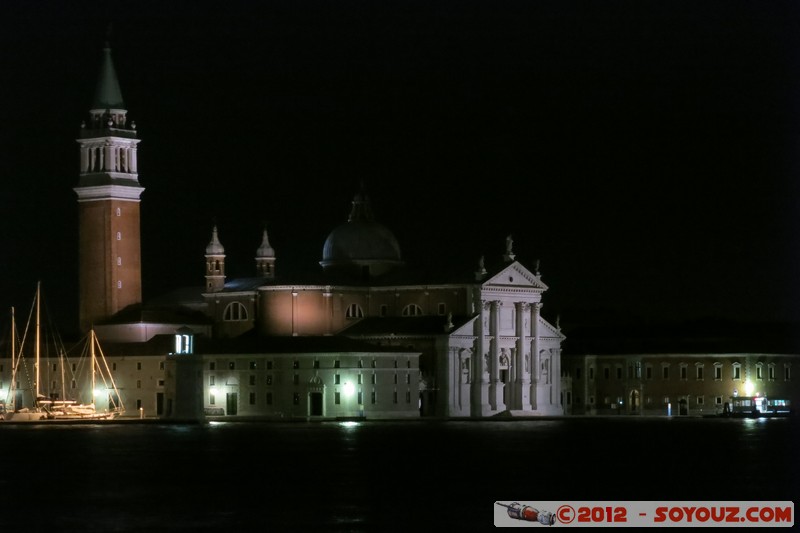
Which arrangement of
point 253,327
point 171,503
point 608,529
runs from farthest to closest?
1. point 253,327
2. point 171,503
3. point 608,529

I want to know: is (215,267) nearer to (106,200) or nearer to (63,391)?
(106,200)

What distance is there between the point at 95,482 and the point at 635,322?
311 feet

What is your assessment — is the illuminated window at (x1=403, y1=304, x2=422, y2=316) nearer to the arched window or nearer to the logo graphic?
the arched window

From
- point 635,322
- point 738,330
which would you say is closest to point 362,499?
point 738,330

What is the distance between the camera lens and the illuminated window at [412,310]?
4926 inches

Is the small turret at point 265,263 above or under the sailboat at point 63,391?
above

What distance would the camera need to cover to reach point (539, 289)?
12512 cm

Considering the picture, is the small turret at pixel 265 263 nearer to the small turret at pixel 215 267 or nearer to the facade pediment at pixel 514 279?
the small turret at pixel 215 267

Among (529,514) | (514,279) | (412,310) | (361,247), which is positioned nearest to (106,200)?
(361,247)

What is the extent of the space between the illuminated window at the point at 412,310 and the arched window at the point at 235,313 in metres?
8.85

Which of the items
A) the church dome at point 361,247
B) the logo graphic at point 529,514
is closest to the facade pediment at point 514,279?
the church dome at point 361,247

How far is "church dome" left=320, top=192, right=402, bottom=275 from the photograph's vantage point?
12950 centimetres

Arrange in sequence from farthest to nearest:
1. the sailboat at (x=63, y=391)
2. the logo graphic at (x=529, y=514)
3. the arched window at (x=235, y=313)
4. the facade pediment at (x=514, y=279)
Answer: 1. the arched window at (x=235, y=313)
2. the facade pediment at (x=514, y=279)
3. the sailboat at (x=63, y=391)
4. the logo graphic at (x=529, y=514)

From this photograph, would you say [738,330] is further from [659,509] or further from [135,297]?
[659,509]
